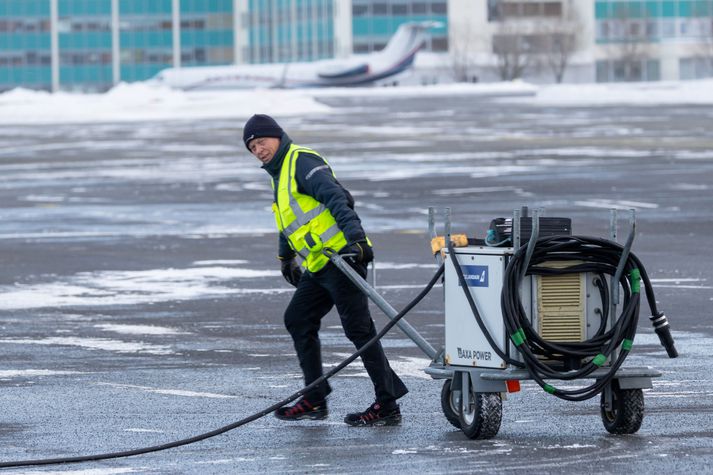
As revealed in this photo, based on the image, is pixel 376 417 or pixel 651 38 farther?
pixel 651 38


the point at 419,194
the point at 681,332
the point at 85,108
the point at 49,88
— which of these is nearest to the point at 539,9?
the point at 49,88

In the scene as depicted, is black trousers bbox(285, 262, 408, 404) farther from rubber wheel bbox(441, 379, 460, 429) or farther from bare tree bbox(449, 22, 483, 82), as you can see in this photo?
bare tree bbox(449, 22, 483, 82)

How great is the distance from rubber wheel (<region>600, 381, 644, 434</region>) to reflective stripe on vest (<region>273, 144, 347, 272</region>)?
5.54 feet

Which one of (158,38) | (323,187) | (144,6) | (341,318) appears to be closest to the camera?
(323,187)

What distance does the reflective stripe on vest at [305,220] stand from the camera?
8.38 meters

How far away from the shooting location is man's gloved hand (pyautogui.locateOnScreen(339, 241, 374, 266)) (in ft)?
26.8

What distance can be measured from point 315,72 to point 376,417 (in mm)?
126161

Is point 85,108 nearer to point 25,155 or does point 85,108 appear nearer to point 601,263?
point 25,155

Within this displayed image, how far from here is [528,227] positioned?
7.65 m

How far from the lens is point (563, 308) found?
24.9 ft

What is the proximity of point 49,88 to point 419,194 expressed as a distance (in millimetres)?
126484

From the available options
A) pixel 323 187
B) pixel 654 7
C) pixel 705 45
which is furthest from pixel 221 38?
pixel 323 187

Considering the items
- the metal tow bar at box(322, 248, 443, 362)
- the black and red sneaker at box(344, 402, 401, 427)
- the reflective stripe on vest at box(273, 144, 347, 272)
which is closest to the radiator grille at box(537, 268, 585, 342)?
the metal tow bar at box(322, 248, 443, 362)

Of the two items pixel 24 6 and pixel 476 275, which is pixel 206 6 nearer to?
pixel 24 6
